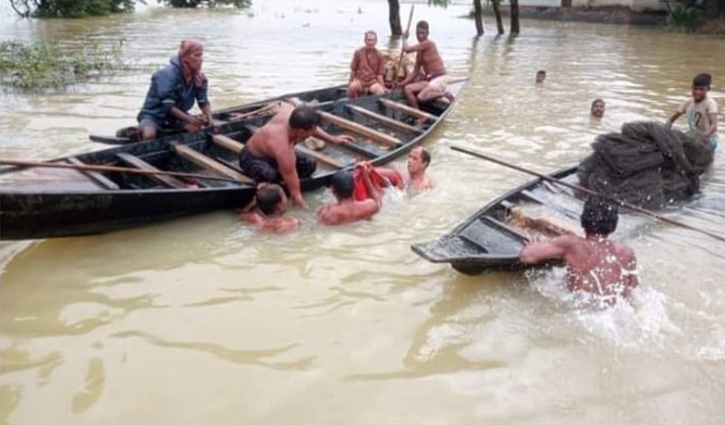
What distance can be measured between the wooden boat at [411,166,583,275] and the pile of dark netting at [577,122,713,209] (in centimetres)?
32

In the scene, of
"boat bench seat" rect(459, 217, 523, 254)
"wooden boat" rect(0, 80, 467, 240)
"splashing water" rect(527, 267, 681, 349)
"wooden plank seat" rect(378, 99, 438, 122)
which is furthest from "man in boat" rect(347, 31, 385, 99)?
"splashing water" rect(527, 267, 681, 349)

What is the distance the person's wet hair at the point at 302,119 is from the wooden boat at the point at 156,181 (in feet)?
2.02

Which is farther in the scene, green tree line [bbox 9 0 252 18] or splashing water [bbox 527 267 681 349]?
green tree line [bbox 9 0 252 18]

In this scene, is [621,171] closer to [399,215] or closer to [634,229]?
[634,229]

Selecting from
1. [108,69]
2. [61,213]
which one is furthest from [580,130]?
[108,69]

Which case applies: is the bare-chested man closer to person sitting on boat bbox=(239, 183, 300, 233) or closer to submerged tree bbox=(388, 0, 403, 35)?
person sitting on boat bbox=(239, 183, 300, 233)

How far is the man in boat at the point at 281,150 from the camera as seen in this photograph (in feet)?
18.4

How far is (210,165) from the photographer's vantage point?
5930 mm

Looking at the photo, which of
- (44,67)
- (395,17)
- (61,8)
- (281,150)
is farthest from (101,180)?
(61,8)

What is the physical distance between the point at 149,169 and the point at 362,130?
2771 millimetres

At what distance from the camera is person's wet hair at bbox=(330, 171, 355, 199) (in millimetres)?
5492

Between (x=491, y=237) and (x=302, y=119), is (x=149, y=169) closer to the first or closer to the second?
(x=302, y=119)

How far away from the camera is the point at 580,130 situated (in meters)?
9.28

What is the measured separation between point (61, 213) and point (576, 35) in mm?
23733
